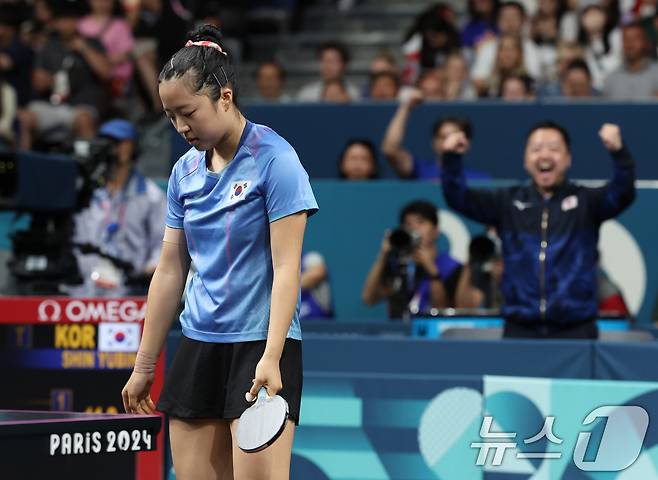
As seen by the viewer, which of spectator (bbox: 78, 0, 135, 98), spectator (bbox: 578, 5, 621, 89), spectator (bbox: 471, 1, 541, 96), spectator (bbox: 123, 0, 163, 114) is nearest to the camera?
spectator (bbox: 471, 1, 541, 96)

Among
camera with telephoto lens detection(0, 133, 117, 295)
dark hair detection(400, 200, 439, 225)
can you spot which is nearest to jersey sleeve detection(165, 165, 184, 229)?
camera with telephoto lens detection(0, 133, 117, 295)

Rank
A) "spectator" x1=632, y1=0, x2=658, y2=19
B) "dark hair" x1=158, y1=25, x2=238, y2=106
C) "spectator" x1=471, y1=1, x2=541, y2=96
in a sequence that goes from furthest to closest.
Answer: "spectator" x1=632, y1=0, x2=658, y2=19 < "spectator" x1=471, y1=1, x2=541, y2=96 < "dark hair" x1=158, y1=25, x2=238, y2=106

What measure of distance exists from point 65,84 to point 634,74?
504 centimetres

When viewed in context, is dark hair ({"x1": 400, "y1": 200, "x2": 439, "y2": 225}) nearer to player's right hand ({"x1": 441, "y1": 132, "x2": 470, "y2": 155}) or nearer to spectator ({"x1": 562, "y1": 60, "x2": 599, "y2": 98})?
player's right hand ({"x1": 441, "y1": 132, "x2": 470, "y2": 155})

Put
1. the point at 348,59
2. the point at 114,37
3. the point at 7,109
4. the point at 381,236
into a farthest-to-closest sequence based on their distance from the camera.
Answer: the point at 114,37 < the point at 348,59 < the point at 7,109 < the point at 381,236

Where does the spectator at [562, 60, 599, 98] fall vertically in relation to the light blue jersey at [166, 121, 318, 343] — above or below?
above

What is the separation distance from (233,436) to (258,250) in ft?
1.79

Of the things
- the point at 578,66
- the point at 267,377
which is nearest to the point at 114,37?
the point at 578,66

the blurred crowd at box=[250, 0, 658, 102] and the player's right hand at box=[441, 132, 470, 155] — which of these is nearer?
the player's right hand at box=[441, 132, 470, 155]

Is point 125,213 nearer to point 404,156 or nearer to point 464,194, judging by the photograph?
point 404,156

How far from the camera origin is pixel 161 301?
164 inches

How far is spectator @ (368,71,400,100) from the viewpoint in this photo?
11.2m

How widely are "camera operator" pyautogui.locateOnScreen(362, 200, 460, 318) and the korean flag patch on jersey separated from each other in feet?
13.6

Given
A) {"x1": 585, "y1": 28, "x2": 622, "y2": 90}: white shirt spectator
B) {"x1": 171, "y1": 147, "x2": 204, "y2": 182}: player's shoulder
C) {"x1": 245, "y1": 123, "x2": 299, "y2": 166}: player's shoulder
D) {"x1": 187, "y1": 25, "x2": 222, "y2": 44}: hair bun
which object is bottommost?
{"x1": 171, "y1": 147, "x2": 204, "y2": 182}: player's shoulder
